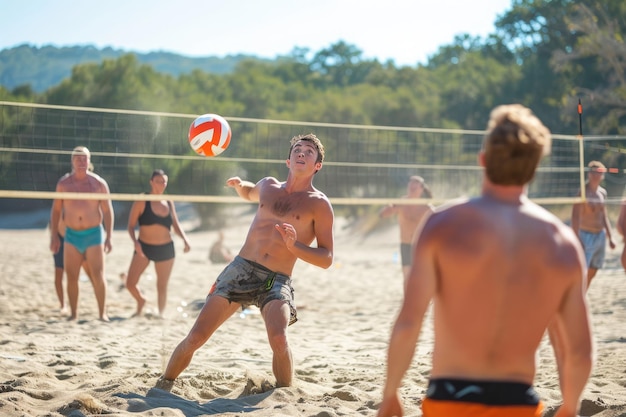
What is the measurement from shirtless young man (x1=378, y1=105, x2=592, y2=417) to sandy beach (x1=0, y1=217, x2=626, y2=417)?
2.06 metres

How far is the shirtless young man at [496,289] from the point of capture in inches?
94.2

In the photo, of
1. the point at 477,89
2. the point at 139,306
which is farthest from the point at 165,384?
the point at 477,89

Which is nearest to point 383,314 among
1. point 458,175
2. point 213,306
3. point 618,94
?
point 213,306

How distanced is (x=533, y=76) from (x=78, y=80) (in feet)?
53.5

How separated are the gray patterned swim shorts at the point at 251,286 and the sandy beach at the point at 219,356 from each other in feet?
1.66

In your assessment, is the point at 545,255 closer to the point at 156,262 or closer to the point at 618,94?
the point at 156,262

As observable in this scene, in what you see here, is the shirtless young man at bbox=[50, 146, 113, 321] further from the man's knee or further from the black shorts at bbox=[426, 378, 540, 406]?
the black shorts at bbox=[426, 378, 540, 406]

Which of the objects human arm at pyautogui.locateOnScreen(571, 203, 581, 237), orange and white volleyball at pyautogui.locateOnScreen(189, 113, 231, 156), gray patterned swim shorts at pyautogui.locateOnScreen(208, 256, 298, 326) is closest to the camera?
gray patterned swim shorts at pyautogui.locateOnScreen(208, 256, 298, 326)

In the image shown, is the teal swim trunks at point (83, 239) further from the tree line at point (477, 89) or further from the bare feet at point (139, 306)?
the tree line at point (477, 89)

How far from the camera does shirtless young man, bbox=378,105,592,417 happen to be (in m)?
2.39

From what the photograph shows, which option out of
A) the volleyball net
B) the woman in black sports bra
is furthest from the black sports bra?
the volleyball net

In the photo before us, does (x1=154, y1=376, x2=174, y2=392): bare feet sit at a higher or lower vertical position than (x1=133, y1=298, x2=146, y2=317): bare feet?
higher

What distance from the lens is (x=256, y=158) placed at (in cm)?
2292

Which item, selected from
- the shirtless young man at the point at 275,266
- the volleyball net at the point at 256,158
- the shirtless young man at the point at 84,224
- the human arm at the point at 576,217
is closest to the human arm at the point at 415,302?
the shirtless young man at the point at 275,266
